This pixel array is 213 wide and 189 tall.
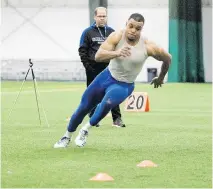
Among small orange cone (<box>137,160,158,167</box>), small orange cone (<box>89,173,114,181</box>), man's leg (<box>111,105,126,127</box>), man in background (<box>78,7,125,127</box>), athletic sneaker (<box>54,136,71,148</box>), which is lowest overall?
man's leg (<box>111,105,126,127</box>)

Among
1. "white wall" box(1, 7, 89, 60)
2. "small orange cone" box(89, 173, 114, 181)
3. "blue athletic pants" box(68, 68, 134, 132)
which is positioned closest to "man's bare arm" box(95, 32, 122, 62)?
"blue athletic pants" box(68, 68, 134, 132)

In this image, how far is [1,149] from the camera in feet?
39.7

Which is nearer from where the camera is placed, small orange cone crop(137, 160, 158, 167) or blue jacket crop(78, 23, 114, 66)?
small orange cone crop(137, 160, 158, 167)

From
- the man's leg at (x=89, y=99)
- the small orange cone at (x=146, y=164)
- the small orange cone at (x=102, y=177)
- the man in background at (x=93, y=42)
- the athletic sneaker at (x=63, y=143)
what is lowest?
the athletic sneaker at (x=63, y=143)

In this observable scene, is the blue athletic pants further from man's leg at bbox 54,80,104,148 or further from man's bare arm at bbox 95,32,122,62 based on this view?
man's bare arm at bbox 95,32,122,62

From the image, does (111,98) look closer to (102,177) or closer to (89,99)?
(89,99)

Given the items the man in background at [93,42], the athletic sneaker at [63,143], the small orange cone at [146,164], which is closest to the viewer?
the small orange cone at [146,164]

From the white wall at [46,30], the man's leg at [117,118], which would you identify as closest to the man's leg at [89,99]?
the man's leg at [117,118]

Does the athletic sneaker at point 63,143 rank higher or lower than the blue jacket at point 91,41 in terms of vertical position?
lower

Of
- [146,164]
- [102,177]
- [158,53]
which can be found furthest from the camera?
[158,53]

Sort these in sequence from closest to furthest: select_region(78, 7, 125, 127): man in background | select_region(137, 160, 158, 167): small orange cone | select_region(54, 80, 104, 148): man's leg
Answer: select_region(137, 160, 158, 167): small orange cone → select_region(54, 80, 104, 148): man's leg → select_region(78, 7, 125, 127): man in background

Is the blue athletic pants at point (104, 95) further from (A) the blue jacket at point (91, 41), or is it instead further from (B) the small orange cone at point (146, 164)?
(A) the blue jacket at point (91, 41)

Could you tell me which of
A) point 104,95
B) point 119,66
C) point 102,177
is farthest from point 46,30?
point 102,177

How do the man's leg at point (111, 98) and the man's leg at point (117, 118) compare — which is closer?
the man's leg at point (111, 98)
